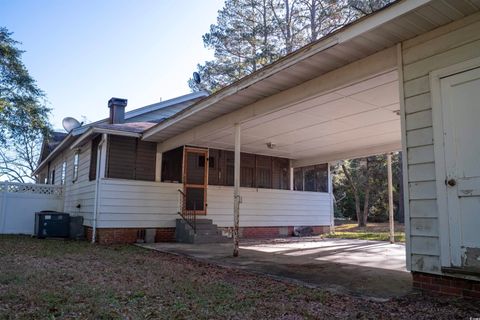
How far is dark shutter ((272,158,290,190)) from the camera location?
13.8 meters

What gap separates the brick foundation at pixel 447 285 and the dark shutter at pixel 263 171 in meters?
9.20

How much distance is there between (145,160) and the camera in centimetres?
1086

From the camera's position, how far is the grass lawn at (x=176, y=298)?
10.8 feet

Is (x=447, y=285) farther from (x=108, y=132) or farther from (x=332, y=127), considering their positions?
(x=108, y=132)

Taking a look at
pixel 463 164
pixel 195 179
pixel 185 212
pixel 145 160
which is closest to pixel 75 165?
pixel 145 160

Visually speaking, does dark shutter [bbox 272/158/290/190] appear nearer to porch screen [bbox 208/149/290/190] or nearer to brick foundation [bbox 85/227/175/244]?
porch screen [bbox 208/149/290/190]

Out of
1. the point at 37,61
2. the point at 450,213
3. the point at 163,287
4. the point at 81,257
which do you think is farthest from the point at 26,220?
the point at 450,213

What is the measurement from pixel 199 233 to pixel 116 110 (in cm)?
504

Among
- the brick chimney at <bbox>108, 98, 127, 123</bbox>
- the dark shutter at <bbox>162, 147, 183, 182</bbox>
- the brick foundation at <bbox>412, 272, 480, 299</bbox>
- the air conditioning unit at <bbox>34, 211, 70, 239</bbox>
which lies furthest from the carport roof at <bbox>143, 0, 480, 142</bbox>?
the air conditioning unit at <bbox>34, 211, 70, 239</bbox>

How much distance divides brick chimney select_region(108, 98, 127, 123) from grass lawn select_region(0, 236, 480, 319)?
23.1 ft

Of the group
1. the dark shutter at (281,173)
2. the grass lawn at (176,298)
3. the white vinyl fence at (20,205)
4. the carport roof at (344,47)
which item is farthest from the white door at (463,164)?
the white vinyl fence at (20,205)

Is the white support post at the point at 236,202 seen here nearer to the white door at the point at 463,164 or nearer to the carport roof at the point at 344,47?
the carport roof at the point at 344,47

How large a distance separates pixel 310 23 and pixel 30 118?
14.6 meters

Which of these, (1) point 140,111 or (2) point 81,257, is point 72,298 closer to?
(2) point 81,257
